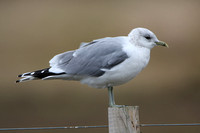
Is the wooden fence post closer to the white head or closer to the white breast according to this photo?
the white breast

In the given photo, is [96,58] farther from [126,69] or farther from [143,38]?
[143,38]

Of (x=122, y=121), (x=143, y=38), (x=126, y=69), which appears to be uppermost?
(x=143, y=38)

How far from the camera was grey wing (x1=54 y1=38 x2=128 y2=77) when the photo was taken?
297cm

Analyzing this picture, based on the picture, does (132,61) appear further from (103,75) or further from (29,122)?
(29,122)

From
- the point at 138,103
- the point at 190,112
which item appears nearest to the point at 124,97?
the point at 138,103

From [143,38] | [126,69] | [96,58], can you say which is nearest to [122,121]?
[126,69]

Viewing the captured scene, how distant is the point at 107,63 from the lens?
9.75 feet

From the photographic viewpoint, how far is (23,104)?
7.59m

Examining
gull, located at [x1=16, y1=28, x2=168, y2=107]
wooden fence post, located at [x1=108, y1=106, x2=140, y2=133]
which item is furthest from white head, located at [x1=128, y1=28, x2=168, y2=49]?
wooden fence post, located at [x1=108, y1=106, x2=140, y2=133]

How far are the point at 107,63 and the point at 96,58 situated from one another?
0.30 feet

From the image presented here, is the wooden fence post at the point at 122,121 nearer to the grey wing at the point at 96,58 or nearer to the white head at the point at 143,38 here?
the grey wing at the point at 96,58

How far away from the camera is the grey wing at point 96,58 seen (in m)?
2.97

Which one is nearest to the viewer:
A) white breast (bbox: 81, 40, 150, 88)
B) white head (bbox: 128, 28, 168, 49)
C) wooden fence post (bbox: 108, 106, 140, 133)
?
wooden fence post (bbox: 108, 106, 140, 133)

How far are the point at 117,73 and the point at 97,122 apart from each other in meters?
4.34
